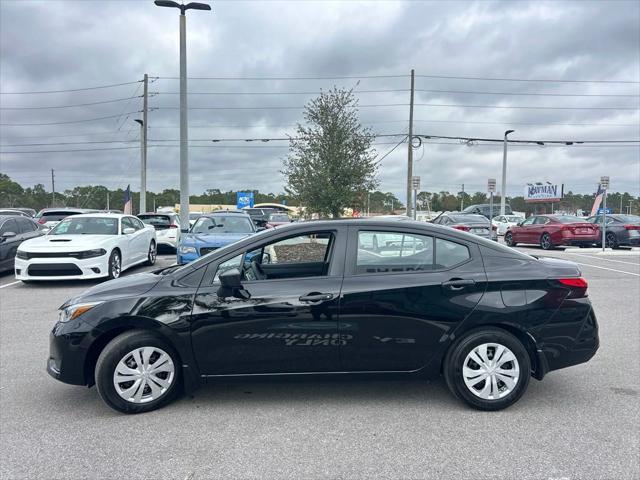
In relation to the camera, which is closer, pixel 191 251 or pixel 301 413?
pixel 301 413

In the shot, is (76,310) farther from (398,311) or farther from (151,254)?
(151,254)

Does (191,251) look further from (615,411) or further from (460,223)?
(460,223)

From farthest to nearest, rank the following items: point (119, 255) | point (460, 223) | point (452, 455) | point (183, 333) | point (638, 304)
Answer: point (460, 223)
point (119, 255)
point (638, 304)
point (183, 333)
point (452, 455)

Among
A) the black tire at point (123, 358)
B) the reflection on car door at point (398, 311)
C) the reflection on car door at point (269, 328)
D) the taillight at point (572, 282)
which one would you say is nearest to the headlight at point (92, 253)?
the black tire at point (123, 358)

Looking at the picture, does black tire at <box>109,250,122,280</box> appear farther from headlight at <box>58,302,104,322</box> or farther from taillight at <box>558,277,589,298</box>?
taillight at <box>558,277,589,298</box>

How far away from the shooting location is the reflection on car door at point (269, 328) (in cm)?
367

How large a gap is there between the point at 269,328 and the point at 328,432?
35.2 inches

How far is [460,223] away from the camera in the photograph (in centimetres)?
1673

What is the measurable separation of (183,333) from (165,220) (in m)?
14.0

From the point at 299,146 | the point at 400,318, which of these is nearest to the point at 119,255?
the point at 299,146

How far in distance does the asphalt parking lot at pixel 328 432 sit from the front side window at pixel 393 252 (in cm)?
111

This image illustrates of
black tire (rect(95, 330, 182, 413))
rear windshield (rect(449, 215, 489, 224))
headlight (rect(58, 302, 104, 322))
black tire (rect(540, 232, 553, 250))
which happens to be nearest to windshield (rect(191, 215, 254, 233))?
headlight (rect(58, 302, 104, 322))

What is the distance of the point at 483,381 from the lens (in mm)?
3752

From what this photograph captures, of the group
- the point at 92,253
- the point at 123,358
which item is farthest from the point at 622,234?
the point at 123,358
